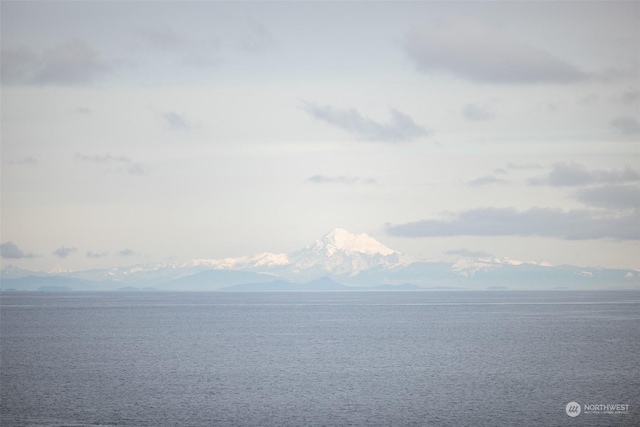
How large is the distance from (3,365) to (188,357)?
2123 cm

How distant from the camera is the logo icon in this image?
2226 inches

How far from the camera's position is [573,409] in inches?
2286

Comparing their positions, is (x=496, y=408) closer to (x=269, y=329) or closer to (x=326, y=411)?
(x=326, y=411)

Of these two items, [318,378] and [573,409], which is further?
[318,378]

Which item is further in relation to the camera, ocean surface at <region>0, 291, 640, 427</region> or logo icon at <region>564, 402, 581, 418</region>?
logo icon at <region>564, 402, 581, 418</region>

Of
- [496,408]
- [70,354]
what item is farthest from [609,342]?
[70,354]

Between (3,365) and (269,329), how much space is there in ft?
210

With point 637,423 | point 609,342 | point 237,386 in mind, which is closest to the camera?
point 637,423

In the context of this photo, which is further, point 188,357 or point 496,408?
point 188,357

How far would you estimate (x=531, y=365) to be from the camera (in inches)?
3312

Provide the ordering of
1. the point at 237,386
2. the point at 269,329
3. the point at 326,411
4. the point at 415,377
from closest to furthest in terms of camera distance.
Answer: the point at 326,411 < the point at 237,386 < the point at 415,377 < the point at 269,329

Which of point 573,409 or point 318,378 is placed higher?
point 318,378

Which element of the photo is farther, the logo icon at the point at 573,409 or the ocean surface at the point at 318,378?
the logo icon at the point at 573,409

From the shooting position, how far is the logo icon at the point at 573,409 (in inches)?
2226
